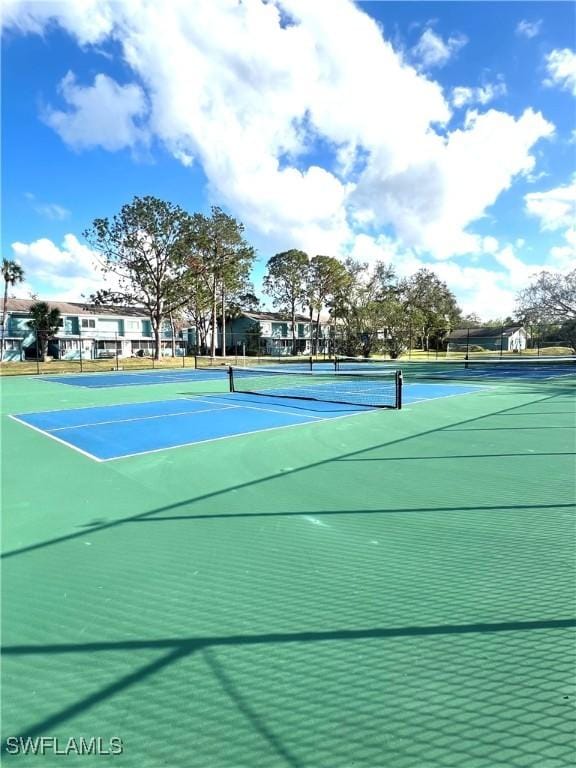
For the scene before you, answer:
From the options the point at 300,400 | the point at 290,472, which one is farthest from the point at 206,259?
the point at 290,472

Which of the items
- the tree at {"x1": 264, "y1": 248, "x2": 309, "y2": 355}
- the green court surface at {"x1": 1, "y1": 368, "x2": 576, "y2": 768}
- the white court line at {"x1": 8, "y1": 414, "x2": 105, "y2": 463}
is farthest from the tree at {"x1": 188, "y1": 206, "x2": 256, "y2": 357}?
the green court surface at {"x1": 1, "y1": 368, "x2": 576, "y2": 768}

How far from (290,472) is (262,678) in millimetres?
4024

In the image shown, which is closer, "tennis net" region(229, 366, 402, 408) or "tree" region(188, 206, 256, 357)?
"tennis net" region(229, 366, 402, 408)

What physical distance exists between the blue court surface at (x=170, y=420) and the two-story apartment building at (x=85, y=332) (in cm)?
3590

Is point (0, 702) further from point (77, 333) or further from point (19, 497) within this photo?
point (77, 333)

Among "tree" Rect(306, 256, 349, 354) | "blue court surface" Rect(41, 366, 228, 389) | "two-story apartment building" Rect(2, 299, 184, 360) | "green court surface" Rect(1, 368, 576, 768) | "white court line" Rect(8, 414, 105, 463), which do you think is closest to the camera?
"green court surface" Rect(1, 368, 576, 768)

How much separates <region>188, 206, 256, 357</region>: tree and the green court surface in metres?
37.8

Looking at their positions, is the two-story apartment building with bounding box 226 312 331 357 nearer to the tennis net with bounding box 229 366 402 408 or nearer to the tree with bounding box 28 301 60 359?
the tree with bounding box 28 301 60 359

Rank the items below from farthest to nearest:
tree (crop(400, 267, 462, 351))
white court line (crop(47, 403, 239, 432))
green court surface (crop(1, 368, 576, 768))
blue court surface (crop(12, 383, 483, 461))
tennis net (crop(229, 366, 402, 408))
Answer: tree (crop(400, 267, 462, 351))
tennis net (crop(229, 366, 402, 408))
white court line (crop(47, 403, 239, 432))
blue court surface (crop(12, 383, 483, 461))
green court surface (crop(1, 368, 576, 768))

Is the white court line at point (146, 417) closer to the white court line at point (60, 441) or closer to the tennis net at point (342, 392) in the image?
the white court line at point (60, 441)

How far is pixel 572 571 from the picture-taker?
3.62m

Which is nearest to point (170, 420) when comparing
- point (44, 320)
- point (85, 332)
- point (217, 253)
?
point (217, 253)

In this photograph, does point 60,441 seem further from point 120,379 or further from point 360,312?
point 360,312

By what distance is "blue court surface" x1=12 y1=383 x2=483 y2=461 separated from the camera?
8.66 metres
